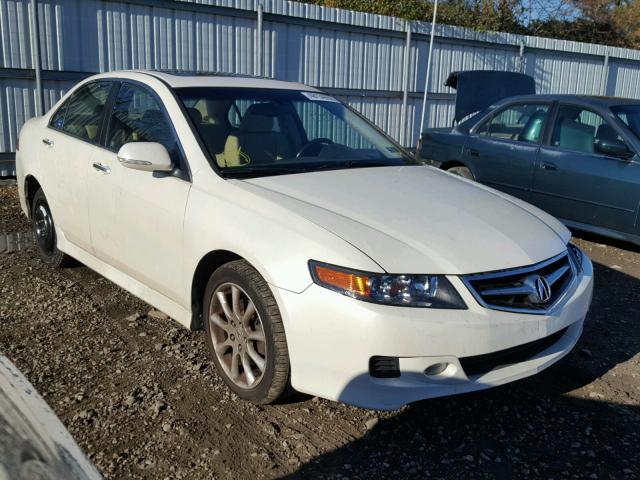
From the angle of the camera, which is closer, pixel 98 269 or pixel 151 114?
pixel 151 114

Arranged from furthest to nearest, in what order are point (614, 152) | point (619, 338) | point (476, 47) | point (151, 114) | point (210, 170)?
point (476, 47)
point (614, 152)
point (619, 338)
point (151, 114)
point (210, 170)

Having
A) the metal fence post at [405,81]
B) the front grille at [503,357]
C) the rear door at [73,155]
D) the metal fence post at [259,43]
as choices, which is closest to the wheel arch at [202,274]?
the front grille at [503,357]

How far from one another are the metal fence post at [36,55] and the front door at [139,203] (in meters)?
4.66

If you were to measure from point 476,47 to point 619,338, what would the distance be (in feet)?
34.5

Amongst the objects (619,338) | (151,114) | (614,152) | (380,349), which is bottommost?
(619,338)

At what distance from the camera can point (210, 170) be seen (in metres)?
3.45

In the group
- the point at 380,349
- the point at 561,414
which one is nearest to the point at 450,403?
the point at 561,414

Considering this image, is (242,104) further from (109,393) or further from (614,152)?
(614,152)

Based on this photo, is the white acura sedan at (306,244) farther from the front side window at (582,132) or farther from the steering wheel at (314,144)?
the front side window at (582,132)

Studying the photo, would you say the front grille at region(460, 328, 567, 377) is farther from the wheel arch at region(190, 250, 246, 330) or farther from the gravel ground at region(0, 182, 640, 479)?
the wheel arch at region(190, 250, 246, 330)

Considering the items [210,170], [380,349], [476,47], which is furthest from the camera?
[476,47]

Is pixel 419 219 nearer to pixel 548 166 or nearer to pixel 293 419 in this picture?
pixel 293 419

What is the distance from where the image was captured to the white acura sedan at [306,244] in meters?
2.71

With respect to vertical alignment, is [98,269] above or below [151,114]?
below
